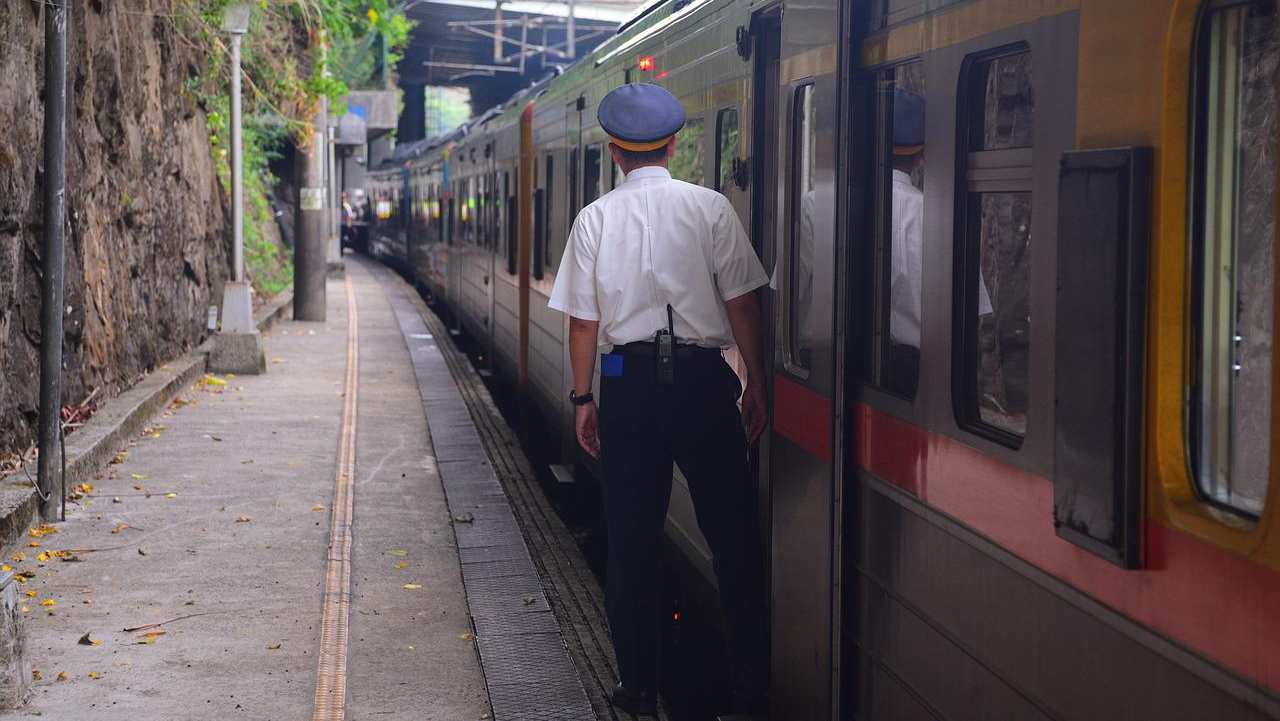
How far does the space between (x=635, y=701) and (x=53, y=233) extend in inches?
164

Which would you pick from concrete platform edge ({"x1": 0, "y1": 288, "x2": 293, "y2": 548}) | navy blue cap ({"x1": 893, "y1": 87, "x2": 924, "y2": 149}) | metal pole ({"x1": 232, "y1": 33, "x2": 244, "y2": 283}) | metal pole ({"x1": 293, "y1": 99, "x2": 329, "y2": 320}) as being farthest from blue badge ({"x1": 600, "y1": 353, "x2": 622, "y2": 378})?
metal pole ({"x1": 293, "y1": 99, "x2": 329, "y2": 320})

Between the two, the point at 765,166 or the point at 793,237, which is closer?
the point at 793,237

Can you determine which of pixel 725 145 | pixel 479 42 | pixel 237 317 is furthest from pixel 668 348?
pixel 479 42

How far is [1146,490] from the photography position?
94.0 inches

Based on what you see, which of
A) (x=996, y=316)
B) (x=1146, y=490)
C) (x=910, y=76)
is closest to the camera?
(x=1146, y=490)

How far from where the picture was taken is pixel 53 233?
24.7 feet

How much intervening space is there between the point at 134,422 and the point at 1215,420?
32.4 feet

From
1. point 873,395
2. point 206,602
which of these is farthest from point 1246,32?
point 206,602

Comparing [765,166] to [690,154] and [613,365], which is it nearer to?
[613,365]

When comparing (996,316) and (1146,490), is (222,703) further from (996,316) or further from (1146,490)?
(1146,490)

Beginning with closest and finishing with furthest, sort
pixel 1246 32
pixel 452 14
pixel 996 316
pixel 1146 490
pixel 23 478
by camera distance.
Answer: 1. pixel 1246 32
2. pixel 1146 490
3. pixel 996 316
4. pixel 23 478
5. pixel 452 14

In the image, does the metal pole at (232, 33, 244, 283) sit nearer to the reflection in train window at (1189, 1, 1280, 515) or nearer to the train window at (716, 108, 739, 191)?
the train window at (716, 108, 739, 191)

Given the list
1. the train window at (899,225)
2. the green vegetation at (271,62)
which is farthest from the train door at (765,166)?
the green vegetation at (271,62)

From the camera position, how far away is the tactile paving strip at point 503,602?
5391 mm
